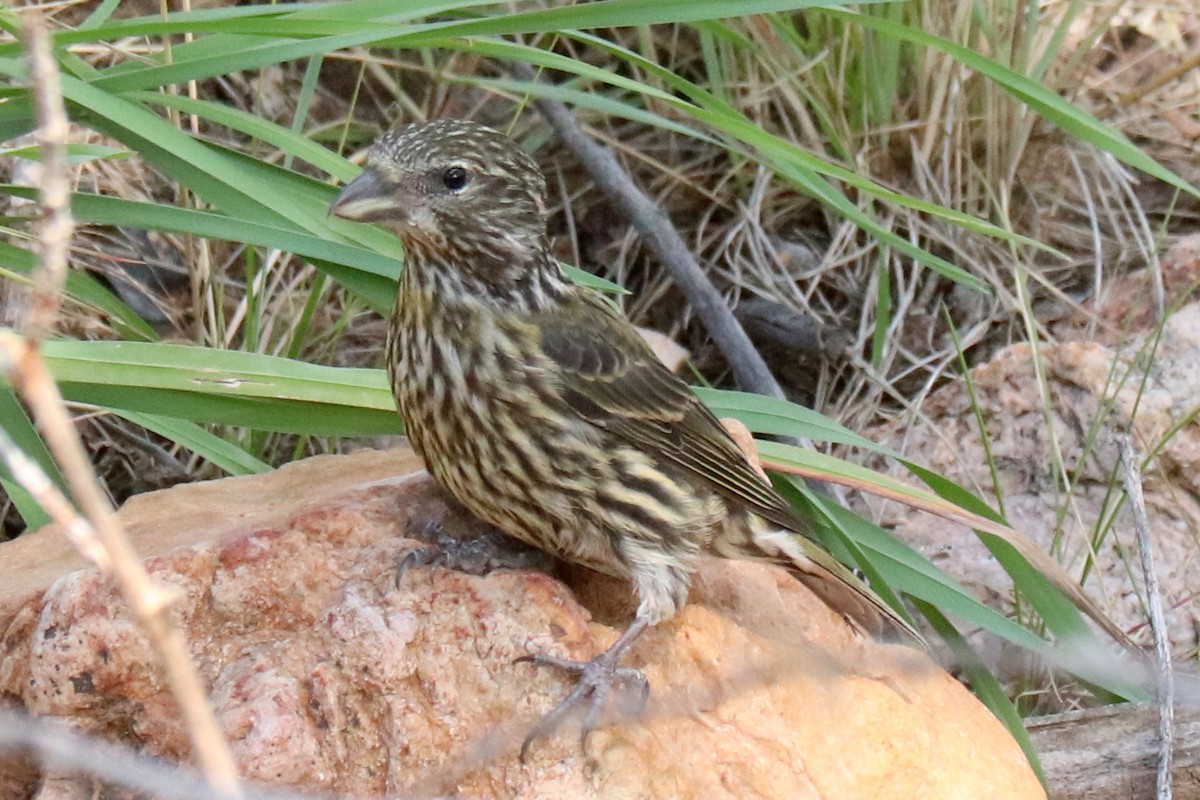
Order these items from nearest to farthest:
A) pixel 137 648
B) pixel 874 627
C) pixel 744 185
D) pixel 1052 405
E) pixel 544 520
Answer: pixel 137 648, pixel 544 520, pixel 874 627, pixel 1052 405, pixel 744 185

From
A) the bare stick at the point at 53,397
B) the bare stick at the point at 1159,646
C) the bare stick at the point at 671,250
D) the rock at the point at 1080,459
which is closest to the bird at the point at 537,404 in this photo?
the bare stick at the point at 1159,646

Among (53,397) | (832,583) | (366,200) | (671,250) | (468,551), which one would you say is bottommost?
(832,583)

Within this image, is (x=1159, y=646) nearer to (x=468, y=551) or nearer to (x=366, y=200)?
(x=468, y=551)

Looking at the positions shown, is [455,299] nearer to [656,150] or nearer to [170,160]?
[170,160]

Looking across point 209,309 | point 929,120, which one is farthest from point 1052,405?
point 209,309

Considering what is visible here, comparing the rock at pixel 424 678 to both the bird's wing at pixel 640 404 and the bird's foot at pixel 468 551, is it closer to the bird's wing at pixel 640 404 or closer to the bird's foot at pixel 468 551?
the bird's foot at pixel 468 551

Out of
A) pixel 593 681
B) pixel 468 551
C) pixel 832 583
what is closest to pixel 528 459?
pixel 468 551
